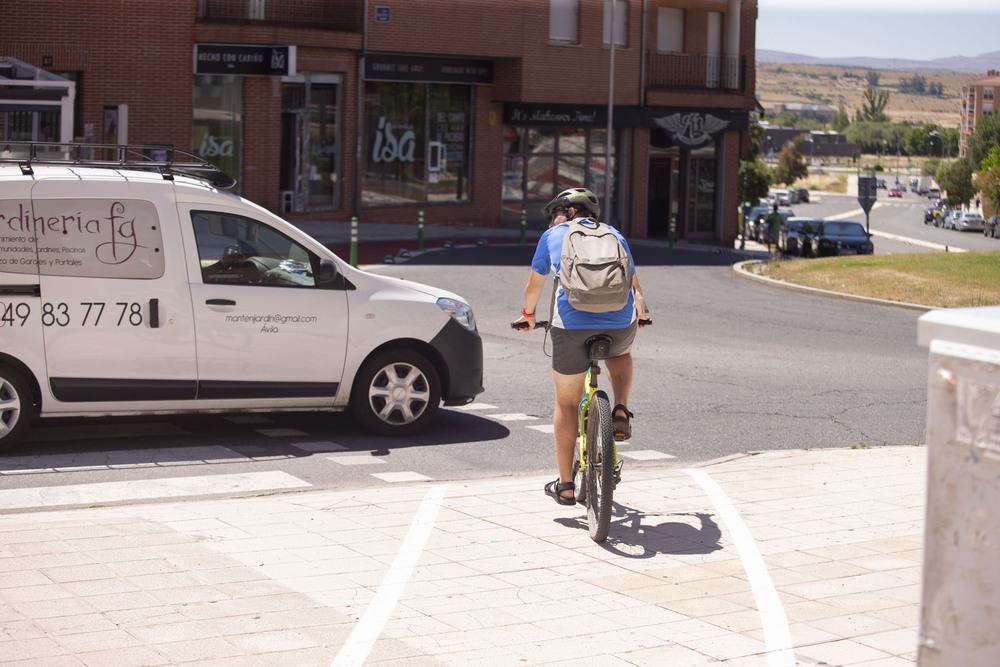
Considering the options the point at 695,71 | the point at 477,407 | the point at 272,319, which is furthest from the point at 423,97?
the point at 272,319

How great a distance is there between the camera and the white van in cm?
Answer: 823

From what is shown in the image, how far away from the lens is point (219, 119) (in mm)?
30578

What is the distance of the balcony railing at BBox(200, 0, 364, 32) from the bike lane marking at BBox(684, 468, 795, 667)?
83.5ft

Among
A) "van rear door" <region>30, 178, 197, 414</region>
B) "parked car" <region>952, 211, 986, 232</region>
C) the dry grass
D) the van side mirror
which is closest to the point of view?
"van rear door" <region>30, 178, 197, 414</region>

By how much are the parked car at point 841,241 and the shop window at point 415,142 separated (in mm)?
11027

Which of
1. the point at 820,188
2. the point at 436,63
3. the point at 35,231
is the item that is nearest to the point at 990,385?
the point at 35,231

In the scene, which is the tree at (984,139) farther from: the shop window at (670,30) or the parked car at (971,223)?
the shop window at (670,30)

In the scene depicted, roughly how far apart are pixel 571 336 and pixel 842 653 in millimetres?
2303

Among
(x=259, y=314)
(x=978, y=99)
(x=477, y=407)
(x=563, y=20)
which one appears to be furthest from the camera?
(x=978, y=99)

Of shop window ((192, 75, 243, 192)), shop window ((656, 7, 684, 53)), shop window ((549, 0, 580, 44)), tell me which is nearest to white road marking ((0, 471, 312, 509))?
shop window ((192, 75, 243, 192))

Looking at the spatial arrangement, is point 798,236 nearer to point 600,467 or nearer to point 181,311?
point 181,311

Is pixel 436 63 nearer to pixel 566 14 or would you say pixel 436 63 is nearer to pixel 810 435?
pixel 566 14

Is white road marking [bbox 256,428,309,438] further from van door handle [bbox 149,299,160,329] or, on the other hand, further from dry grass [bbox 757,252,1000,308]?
dry grass [bbox 757,252,1000,308]

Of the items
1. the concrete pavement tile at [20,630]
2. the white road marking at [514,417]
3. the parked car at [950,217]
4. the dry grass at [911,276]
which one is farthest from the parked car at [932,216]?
the concrete pavement tile at [20,630]
